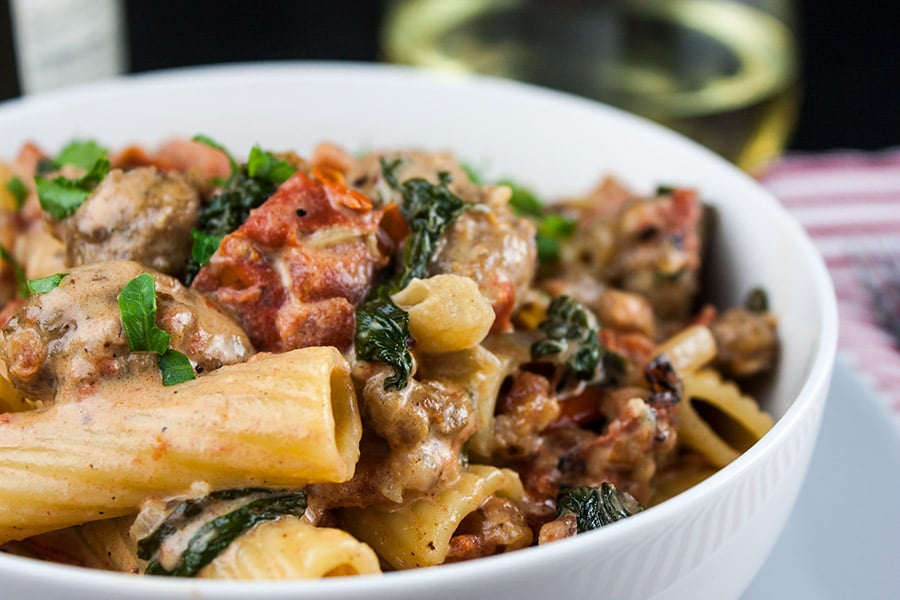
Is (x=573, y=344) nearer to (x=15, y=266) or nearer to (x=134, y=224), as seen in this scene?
(x=134, y=224)

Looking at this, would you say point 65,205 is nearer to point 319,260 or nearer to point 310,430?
point 319,260

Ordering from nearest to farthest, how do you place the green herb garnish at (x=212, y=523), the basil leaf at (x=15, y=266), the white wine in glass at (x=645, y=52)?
1. the green herb garnish at (x=212, y=523)
2. the basil leaf at (x=15, y=266)
3. the white wine in glass at (x=645, y=52)

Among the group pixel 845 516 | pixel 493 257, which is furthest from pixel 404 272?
pixel 845 516

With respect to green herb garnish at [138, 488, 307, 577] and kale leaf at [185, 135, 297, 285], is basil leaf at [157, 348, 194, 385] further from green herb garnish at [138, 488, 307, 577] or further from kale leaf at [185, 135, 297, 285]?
kale leaf at [185, 135, 297, 285]

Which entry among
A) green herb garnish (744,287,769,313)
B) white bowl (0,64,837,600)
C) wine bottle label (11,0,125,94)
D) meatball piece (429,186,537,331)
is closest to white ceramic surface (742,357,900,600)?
white bowl (0,64,837,600)

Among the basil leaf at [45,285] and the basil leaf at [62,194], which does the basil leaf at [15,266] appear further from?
the basil leaf at [45,285]

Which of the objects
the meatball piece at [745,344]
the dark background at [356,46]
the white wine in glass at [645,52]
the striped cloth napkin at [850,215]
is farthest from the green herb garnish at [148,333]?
the dark background at [356,46]

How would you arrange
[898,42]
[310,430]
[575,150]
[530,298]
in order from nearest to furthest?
[310,430]
[530,298]
[575,150]
[898,42]

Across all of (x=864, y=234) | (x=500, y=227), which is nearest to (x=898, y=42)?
(x=864, y=234)
